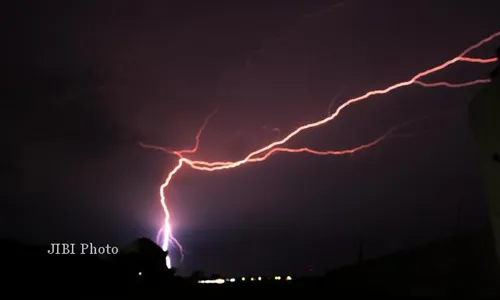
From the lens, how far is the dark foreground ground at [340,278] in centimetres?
752

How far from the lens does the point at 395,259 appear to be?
11289mm

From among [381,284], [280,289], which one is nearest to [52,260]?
[280,289]

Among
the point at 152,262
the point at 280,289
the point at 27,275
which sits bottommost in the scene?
the point at 280,289

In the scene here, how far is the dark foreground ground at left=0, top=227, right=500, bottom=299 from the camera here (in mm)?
7523

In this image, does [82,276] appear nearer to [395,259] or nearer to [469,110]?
[395,259]

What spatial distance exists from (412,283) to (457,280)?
0.85m

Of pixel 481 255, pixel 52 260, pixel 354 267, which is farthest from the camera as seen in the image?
pixel 354 267

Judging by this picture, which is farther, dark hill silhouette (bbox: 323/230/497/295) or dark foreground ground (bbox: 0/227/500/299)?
dark hill silhouette (bbox: 323/230/497/295)

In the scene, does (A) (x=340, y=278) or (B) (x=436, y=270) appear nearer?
(B) (x=436, y=270)

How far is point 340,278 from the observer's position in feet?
36.3

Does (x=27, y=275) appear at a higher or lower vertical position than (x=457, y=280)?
higher

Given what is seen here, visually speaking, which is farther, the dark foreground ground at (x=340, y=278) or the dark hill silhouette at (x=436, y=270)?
the dark hill silhouette at (x=436, y=270)

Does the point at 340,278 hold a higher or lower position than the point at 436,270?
higher

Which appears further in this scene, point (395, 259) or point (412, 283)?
point (395, 259)
